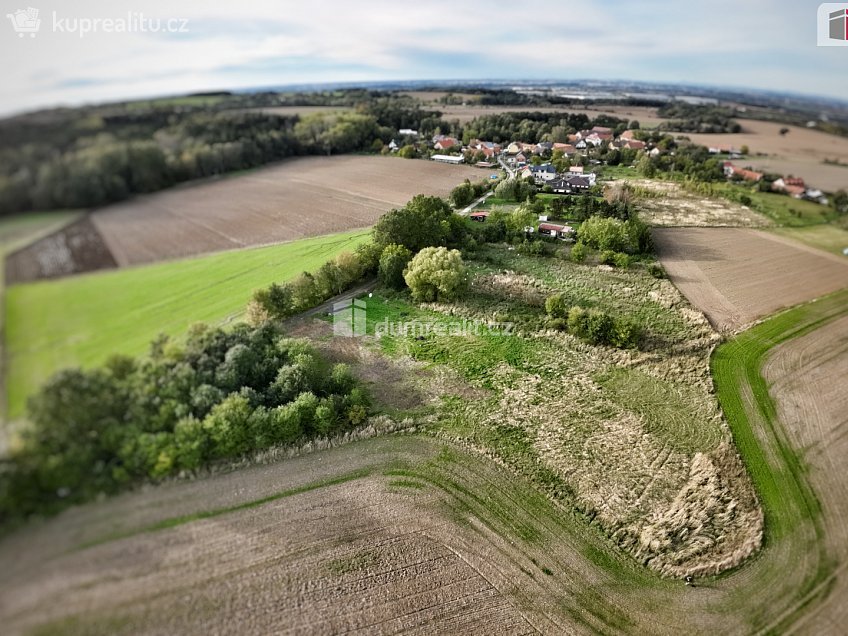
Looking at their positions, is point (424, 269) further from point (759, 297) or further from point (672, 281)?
point (759, 297)

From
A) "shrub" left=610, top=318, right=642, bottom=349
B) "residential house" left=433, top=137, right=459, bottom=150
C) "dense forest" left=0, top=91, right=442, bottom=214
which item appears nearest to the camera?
"dense forest" left=0, top=91, right=442, bottom=214

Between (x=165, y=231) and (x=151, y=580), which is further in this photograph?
(x=165, y=231)

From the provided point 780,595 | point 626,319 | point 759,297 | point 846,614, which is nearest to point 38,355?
point 780,595

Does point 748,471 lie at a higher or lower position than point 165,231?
lower

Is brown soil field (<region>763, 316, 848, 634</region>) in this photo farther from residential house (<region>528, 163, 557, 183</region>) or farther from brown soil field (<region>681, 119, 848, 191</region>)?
residential house (<region>528, 163, 557, 183</region>)

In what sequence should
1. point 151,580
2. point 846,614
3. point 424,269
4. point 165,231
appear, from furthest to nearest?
point 424,269 < point 165,231 < point 846,614 < point 151,580

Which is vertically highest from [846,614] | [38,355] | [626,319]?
[38,355]

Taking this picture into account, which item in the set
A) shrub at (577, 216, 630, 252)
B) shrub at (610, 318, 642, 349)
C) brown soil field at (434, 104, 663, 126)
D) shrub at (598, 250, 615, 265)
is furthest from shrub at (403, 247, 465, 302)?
brown soil field at (434, 104, 663, 126)

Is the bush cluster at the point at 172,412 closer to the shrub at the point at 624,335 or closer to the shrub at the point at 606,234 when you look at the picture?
the shrub at the point at 624,335
